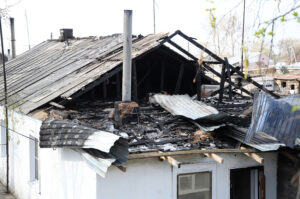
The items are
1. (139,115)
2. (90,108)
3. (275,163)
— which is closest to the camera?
(275,163)

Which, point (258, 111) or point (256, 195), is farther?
point (256, 195)

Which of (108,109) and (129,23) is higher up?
(129,23)

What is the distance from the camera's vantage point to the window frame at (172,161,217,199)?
24.3 feet

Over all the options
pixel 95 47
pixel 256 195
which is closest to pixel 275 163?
pixel 256 195

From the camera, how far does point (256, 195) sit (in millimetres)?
8367

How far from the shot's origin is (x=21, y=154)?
10.6m

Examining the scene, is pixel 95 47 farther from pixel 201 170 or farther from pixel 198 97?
pixel 201 170

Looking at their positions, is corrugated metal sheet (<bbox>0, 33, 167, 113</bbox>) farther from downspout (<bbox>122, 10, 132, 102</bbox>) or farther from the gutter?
the gutter

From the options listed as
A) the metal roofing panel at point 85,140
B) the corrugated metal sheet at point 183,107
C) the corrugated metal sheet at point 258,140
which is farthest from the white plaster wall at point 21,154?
the corrugated metal sheet at point 258,140

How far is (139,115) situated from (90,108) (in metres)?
1.39

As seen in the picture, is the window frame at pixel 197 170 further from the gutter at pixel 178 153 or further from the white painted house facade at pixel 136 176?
the gutter at pixel 178 153

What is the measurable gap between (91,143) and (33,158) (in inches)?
166

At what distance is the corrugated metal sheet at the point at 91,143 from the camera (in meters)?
6.23

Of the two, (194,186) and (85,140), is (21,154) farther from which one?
(194,186)
